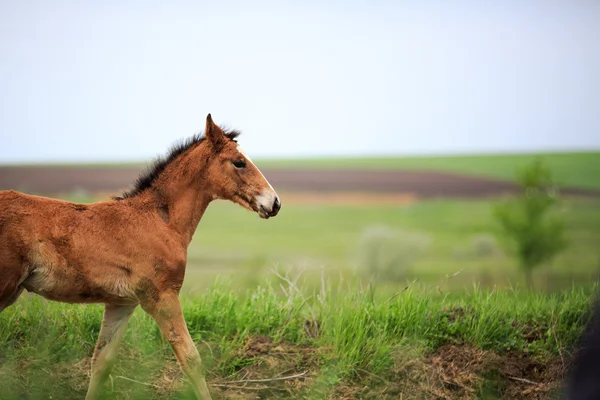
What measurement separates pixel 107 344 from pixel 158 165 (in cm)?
183

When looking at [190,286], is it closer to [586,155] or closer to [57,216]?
[57,216]

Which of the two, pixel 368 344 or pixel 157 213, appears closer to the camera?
pixel 157 213

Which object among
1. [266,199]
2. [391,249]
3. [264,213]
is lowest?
[391,249]

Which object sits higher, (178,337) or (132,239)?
(132,239)

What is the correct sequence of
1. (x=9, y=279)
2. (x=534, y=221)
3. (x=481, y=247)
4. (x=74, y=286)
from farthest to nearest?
(x=481, y=247) < (x=534, y=221) < (x=74, y=286) < (x=9, y=279)

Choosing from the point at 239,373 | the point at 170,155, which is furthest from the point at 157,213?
the point at 239,373

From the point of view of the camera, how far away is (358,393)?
24.0ft

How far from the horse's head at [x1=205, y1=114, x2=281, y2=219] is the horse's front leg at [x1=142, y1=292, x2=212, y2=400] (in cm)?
116

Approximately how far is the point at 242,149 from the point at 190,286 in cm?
313

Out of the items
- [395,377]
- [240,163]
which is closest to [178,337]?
[240,163]

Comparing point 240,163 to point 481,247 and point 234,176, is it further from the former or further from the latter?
point 481,247

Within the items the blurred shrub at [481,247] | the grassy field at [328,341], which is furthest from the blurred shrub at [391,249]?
the grassy field at [328,341]

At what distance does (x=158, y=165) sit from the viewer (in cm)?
690

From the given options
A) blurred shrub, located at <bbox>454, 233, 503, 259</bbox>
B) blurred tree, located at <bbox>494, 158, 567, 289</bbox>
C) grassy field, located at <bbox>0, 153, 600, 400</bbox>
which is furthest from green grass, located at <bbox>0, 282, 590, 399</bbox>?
blurred shrub, located at <bbox>454, 233, 503, 259</bbox>
